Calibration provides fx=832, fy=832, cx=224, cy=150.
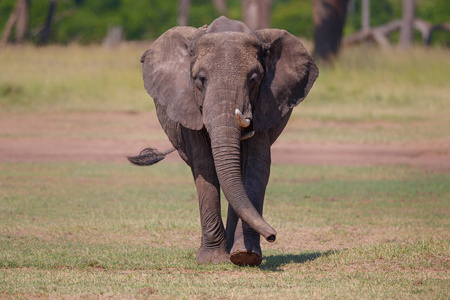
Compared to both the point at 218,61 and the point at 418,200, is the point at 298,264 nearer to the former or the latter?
the point at 218,61

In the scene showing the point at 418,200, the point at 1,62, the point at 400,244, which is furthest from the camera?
the point at 1,62

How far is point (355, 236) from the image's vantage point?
8797 millimetres

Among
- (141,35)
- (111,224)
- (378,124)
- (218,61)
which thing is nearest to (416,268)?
(218,61)

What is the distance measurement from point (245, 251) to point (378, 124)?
1275 centimetres

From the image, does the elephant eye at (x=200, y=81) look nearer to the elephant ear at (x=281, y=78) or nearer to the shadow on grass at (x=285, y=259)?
the elephant ear at (x=281, y=78)

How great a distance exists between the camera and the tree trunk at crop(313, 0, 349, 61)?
24266 mm

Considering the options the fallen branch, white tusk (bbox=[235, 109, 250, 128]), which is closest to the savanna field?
white tusk (bbox=[235, 109, 250, 128])

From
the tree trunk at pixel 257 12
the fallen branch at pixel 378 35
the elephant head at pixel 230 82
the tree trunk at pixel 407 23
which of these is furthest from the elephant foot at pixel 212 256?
the fallen branch at pixel 378 35

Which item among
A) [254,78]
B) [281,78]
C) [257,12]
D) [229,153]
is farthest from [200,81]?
[257,12]

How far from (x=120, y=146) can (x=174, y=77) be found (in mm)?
9437

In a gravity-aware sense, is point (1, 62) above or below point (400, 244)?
below

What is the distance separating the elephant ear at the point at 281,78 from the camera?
23.1 ft

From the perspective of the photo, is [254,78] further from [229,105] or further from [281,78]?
[281,78]

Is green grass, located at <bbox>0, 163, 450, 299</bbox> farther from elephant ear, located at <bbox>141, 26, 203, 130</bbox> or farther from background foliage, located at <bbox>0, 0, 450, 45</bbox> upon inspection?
background foliage, located at <bbox>0, 0, 450, 45</bbox>
